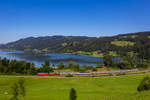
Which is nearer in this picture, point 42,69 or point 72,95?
point 72,95

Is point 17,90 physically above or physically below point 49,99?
above

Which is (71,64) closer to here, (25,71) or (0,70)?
(25,71)

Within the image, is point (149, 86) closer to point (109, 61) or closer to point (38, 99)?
point (38, 99)

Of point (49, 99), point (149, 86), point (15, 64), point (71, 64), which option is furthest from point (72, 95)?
point (71, 64)

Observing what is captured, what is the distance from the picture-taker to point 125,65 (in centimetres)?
12812

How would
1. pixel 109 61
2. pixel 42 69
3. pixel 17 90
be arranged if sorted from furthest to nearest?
pixel 109 61 < pixel 42 69 < pixel 17 90

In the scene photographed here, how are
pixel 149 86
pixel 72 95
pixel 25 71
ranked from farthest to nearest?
pixel 25 71, pixel 149 86, pixel 72 95

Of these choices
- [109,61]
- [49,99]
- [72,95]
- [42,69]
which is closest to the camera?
[72,95]

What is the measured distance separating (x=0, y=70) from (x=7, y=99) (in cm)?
6848

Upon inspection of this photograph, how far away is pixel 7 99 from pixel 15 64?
220ft

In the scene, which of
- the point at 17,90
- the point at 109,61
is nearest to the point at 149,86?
the point at 17,90

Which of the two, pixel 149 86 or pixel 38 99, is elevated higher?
pixel 149 86

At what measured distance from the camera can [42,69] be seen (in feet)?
331

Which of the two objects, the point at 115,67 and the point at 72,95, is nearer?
the point at 72,95
